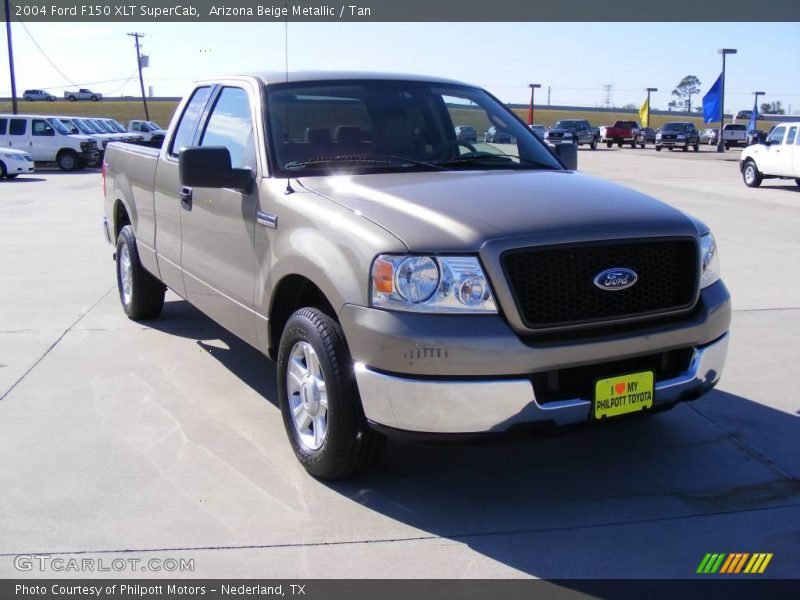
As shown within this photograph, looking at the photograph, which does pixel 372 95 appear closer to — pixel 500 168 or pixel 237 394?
pixel 500 168

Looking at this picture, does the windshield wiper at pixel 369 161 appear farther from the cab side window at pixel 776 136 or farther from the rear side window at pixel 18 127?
the rear side window at pixel 18 127

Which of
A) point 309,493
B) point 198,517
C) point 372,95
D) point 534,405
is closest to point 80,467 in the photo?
point 198,517

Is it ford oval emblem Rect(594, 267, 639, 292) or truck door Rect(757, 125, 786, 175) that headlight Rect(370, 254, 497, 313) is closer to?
ford oval emblem Rect(594, 267, 639, 292)

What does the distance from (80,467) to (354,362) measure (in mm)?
1630

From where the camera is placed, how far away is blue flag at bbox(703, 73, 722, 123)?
144 ft

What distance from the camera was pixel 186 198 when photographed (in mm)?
5273

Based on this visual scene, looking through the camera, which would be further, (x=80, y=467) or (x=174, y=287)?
(x=174, y=287)

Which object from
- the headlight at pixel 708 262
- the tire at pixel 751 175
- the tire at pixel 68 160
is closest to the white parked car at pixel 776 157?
the tire at pixel 751 175

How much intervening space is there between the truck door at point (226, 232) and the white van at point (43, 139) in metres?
25.4

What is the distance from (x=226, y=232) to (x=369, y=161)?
92 cm

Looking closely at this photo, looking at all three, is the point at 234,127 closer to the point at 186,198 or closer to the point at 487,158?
Result: the point at 186,198

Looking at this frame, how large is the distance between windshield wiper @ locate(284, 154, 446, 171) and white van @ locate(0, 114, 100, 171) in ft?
87.3

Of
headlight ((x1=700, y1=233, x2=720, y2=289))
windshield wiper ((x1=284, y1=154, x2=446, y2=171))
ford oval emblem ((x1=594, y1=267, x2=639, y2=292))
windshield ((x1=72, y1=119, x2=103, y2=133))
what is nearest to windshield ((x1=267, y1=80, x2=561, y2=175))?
windshield wiper ((x1=284, y1=154, x2=446, y2=171))

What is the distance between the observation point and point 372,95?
4.97m
